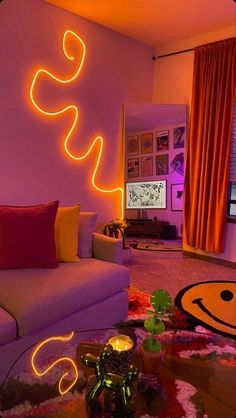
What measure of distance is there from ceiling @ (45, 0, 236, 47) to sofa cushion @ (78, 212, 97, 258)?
221cm

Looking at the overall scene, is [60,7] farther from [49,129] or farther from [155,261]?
[155,261]

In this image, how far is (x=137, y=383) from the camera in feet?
3.97

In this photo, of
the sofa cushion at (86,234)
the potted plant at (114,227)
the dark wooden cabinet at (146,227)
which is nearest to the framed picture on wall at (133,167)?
the dark wooden cabinet at (146,227)

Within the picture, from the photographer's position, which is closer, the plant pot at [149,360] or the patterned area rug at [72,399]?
the patterned area rug at [72,399]

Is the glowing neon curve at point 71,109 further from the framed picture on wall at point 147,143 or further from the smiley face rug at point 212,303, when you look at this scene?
the smiley face rug at point 212,303

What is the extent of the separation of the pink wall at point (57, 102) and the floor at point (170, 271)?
75cm

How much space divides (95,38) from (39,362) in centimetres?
342

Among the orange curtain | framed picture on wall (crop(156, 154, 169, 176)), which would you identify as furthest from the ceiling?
framed picture on wall (crop(156, 154, 169, 176))

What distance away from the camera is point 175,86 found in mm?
4262

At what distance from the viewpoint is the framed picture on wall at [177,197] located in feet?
16.1

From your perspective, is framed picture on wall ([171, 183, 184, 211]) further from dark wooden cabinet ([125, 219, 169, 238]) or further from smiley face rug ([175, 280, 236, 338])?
smiley face rug ([175, 280, 236, 338])

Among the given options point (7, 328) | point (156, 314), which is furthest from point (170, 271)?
point (156, 314)

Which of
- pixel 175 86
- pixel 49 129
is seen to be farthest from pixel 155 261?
pixel 175 86

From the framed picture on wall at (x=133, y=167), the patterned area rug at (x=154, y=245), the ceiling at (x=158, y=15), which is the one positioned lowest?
the patterned area rug at (x=154, y=245)
